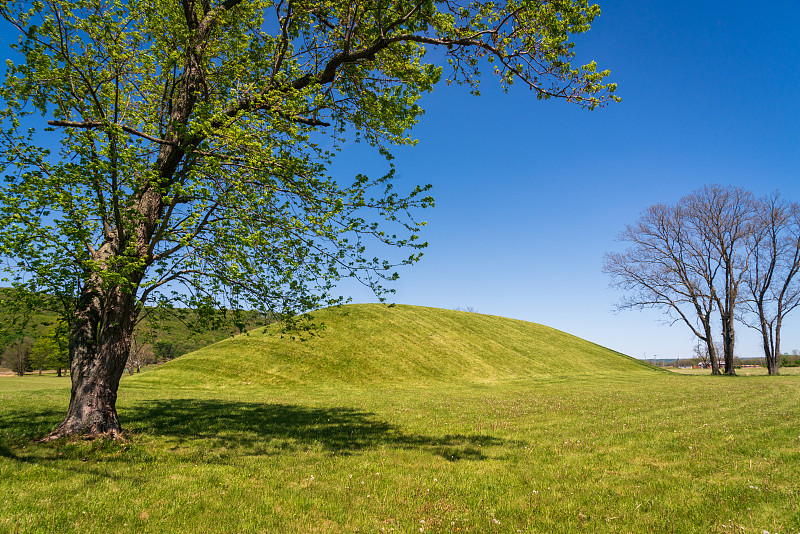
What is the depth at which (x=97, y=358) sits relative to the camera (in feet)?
36.6

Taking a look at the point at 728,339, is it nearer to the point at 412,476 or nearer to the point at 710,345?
the point at 710,345

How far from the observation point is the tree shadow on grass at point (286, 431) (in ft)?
34.1

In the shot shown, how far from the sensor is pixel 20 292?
35.3 ft

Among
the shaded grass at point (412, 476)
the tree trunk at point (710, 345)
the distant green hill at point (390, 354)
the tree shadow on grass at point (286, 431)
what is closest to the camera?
the shaded grass at point (412, 476)

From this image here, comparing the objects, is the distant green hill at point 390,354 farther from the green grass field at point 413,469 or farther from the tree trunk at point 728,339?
the tree trunk at point 728,339

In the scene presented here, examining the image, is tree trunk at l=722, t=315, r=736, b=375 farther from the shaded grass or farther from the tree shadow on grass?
the tree shadow on grass

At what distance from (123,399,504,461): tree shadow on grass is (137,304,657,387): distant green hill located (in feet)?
29.0

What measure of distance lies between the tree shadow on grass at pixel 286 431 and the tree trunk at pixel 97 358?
5.67 ft

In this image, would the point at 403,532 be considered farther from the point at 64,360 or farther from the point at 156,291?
the point at 64,360

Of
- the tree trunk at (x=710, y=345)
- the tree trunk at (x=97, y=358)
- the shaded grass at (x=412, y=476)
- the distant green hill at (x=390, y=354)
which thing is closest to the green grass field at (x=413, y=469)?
the shaded grass at (x=412, y=476)

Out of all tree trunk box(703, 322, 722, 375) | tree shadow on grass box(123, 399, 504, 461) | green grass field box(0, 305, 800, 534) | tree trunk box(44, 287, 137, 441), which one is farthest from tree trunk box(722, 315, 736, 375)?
tree trunk box(44, 287, 137, 441)

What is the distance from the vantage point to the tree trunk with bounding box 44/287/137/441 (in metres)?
10.8

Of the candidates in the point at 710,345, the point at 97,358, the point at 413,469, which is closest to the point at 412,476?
the point at 413,469

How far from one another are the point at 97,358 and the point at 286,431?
600cm
